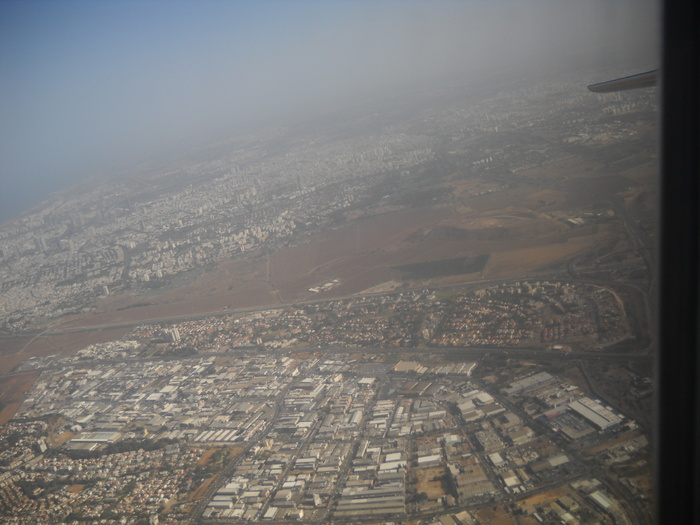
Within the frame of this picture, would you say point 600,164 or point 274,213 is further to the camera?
point 274,213

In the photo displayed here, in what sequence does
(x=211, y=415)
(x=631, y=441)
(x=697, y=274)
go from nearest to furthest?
(x=697, y=274), (x=631, y=441), (x=211, y=415)

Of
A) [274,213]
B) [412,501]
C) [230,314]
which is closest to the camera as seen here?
[412,501]

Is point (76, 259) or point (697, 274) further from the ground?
point (697, 274)

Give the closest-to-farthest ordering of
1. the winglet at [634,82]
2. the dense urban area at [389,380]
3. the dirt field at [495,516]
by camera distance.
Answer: the winglet at [634,82] → the dirt field at [495,516] → the dense urban area at [389,380]

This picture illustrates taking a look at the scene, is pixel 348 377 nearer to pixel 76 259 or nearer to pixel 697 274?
pixel 697 274

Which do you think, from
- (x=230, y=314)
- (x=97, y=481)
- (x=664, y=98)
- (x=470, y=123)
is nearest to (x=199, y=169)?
(x=470, y=123)

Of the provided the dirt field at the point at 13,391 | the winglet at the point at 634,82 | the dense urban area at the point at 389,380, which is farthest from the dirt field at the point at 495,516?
the dirt field at the point at 13,391

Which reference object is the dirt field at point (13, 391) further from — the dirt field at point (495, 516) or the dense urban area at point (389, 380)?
the dirt field at point (495, 516)

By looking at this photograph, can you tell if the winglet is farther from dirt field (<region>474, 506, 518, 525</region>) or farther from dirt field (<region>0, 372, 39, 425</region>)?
dirt field (<region>0, 372, 39, 425</region>)
